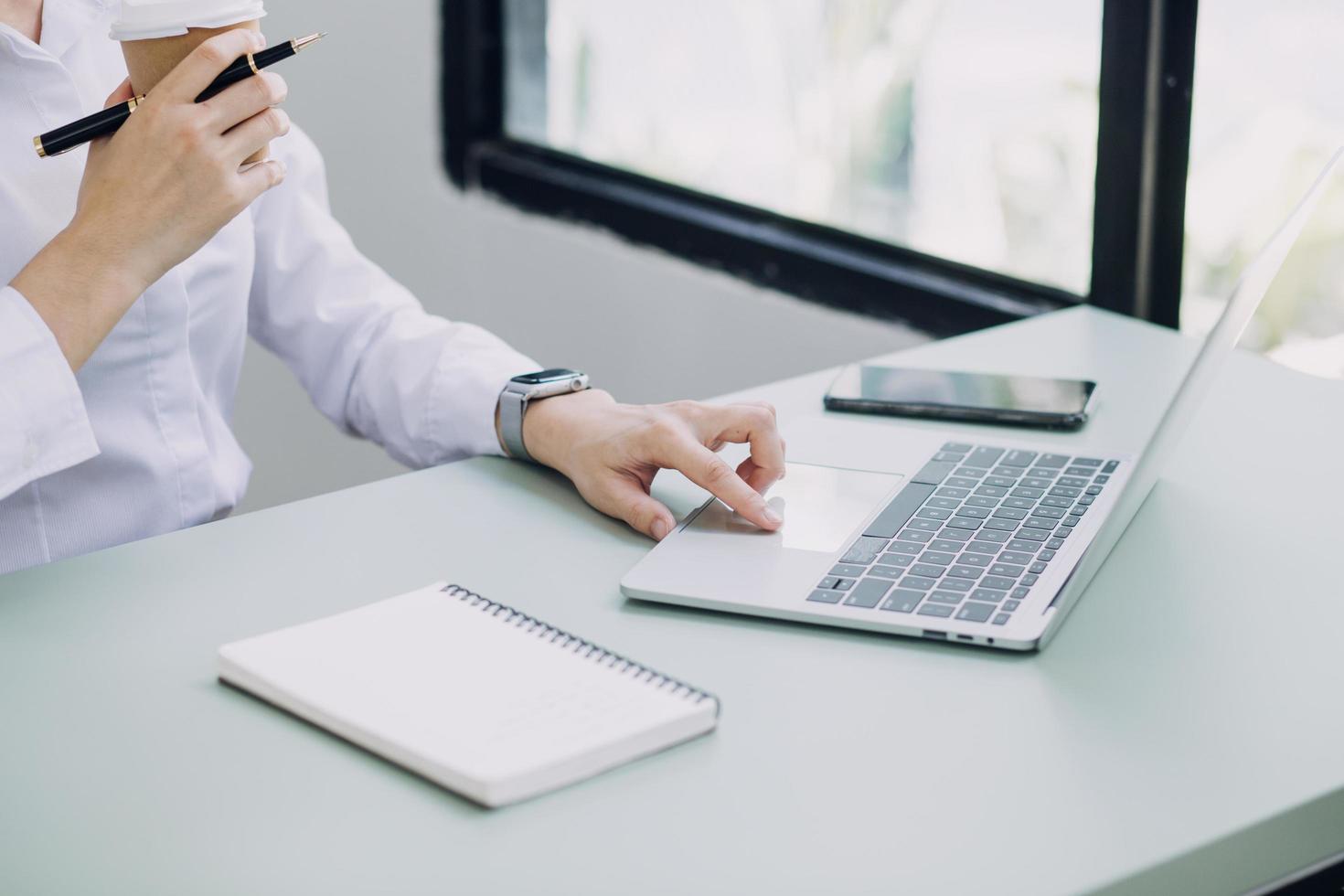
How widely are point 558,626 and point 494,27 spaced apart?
5.85 ft

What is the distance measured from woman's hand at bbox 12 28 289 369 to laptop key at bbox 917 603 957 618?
19.2 inches

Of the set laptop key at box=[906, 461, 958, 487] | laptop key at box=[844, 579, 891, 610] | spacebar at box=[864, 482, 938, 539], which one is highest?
laptop key at box=[844, 579, 891, 610]

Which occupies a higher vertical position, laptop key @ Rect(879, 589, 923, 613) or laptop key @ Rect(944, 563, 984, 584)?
laptop key @ Rect(944, 563, 984, 584)

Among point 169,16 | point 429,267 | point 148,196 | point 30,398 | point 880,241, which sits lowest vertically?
point 429,267

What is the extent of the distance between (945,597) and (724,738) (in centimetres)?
17

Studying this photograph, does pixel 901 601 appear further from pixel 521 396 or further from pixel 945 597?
pixel 521 396

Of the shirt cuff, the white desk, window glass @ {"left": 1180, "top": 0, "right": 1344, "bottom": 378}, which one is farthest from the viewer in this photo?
→ window glass @ {"left": 1180, "top": 0, "right": 1344, "bottom": 378}

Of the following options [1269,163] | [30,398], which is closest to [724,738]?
[30,398]

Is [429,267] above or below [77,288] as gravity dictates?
below

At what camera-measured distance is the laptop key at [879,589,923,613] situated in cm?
→ 78

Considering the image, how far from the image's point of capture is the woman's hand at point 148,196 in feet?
2.86

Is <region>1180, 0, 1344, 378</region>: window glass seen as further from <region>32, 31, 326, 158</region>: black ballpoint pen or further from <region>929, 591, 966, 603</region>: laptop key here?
<region>32, 31, 326, 158</region>: black ballpoint pen

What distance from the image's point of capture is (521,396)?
103 cm

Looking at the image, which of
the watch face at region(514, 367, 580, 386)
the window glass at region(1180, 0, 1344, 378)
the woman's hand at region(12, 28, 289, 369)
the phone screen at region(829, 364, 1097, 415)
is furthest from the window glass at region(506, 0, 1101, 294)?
the woman's hand at region(12, 28, 289, 369)
